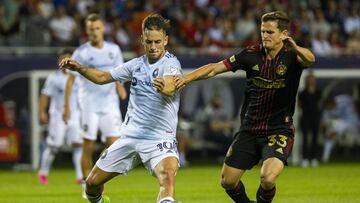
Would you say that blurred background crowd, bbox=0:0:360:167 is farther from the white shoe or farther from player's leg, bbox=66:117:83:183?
player's leg, bbox=66:117:83:183

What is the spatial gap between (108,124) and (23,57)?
8595mm

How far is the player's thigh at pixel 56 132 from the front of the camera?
727 inches

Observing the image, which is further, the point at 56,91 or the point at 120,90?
the point at 56,91

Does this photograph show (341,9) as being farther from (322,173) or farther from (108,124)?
(108,124)

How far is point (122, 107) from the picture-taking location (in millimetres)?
23594

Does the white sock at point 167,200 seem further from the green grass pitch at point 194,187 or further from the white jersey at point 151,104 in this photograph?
the green grass pitch at point 194,187

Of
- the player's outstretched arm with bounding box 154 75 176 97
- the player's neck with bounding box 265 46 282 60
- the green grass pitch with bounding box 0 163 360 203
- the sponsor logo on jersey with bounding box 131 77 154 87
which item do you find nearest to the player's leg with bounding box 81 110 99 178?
the green grass pitch with bounding box 0 163 360 203

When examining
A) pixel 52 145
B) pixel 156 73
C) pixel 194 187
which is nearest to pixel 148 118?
pixel 156 73

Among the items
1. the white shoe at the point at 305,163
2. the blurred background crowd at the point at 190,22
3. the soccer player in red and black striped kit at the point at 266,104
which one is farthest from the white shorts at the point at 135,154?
the blurred background crowd at the point at 190,22

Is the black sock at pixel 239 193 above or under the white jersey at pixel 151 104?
under

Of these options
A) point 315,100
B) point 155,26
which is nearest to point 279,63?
point 155,26

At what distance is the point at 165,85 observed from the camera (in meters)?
9.66

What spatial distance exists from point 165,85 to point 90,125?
554cm

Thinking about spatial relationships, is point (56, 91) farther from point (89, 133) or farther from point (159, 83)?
point (159, 83)
